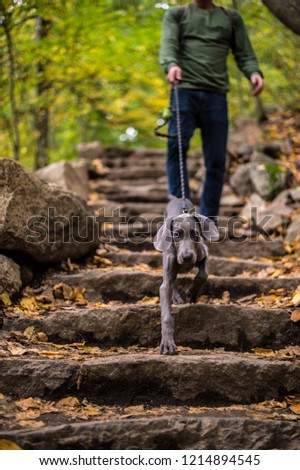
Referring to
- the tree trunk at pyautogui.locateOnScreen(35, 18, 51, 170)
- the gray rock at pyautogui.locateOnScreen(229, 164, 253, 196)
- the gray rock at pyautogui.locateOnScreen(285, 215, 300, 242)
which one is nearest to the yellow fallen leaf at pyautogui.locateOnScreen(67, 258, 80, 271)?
the gray rock at pyautogui.locateOnScreen(285, 215, 300, 242)

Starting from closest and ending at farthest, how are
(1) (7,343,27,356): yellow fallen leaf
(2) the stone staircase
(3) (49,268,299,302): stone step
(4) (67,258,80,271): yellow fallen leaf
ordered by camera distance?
(2) the stone staircase, (1) (7,343,27,356): yellow fallen leaf, (3) (49,268,299,302): stone step, (4) (67,258,80,271): yellow fallen leaf

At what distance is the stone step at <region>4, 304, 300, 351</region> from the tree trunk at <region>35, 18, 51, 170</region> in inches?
195

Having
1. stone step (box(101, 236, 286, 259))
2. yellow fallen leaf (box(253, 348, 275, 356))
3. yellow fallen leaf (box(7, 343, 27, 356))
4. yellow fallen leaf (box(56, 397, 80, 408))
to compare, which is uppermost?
stone step (box(101, 236, 286, 259))

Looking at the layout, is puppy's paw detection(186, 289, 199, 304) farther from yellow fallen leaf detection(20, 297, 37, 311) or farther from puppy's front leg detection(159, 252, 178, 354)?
yellow fallen leaf detection(20, 297, 37, 311)

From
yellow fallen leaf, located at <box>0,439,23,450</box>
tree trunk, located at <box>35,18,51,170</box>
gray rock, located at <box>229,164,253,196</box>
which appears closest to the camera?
yellow fallen leaf, located at <box>0,439,23,450</box>

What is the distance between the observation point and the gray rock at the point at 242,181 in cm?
699

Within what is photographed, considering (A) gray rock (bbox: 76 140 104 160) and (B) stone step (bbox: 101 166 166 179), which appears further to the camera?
(A) gray rock (bbox: 76 140 104 160)

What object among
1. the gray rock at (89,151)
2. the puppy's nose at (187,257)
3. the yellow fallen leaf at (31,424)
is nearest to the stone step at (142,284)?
the puppy's nose at (187,257)

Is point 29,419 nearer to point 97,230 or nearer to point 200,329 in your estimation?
point 200,329

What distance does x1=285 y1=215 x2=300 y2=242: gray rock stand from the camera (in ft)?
16.9

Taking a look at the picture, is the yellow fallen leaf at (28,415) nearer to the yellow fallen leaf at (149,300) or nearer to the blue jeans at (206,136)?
the yellow fallen leaf at (149,300)

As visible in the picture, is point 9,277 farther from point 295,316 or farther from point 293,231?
point 293,231

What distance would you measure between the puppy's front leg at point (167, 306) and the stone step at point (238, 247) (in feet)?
6.61

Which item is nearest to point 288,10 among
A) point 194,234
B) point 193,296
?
point 194,234
